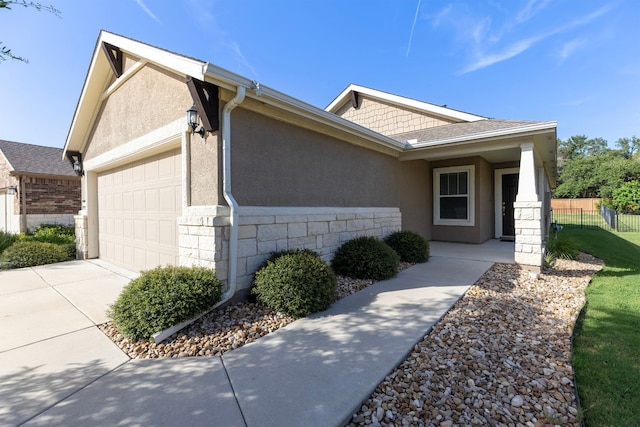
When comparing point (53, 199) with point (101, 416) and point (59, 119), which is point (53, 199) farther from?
point (101, 416)

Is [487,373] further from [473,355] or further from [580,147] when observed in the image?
[580,147]

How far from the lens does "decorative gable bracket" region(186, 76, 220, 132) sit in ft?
13.7

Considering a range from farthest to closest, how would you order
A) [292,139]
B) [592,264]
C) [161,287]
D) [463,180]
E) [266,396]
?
[463,180] → [592,264] → [292,139] → [161,287] → [266,396]

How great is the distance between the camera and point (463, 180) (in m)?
9.82

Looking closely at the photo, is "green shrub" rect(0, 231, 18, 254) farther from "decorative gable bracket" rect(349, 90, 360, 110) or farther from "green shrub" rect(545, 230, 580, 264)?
"green shrub" rect(545, 230, 580, 264)

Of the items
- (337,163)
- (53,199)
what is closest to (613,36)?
(337,163)

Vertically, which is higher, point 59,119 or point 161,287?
point 59,119

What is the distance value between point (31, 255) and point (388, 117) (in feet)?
40.1

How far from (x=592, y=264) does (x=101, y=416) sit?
10082mm

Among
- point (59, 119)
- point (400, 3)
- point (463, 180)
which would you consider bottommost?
point (463, 180)

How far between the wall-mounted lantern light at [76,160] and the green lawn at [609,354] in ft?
37.8

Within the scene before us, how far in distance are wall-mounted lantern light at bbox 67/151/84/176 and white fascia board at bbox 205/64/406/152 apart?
7366 mm

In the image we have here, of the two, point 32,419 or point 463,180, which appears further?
point 463,180

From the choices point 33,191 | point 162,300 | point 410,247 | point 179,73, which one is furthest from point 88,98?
point 410,247
